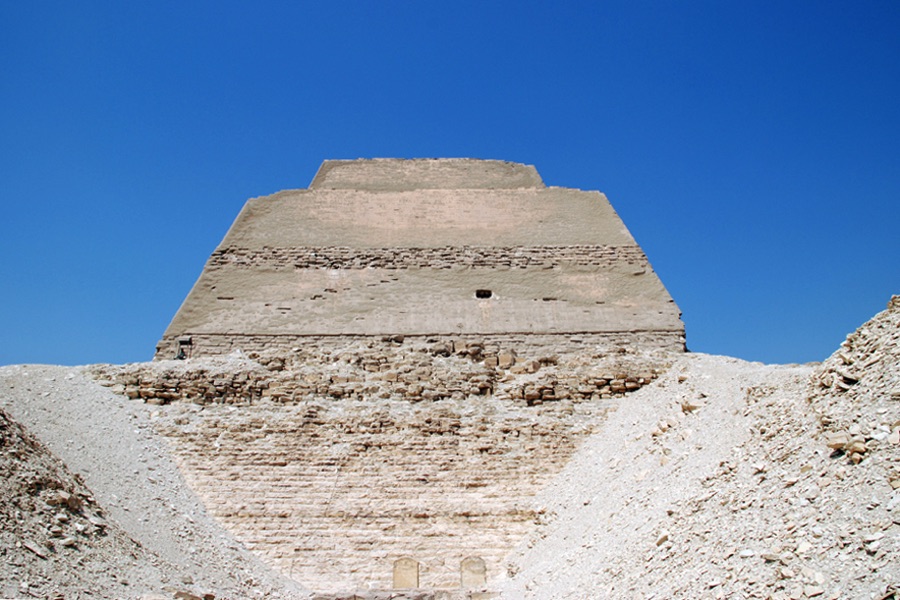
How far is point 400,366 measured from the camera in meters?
11.3

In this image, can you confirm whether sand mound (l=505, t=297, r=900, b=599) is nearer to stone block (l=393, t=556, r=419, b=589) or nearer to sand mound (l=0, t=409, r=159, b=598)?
A: stone block (l=393, t=556, r=419, b=589)

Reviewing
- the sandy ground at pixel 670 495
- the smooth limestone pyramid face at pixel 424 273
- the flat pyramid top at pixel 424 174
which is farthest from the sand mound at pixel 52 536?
the flat pyramid top at pixel 424 174

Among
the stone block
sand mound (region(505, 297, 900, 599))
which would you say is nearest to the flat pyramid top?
sand mound (region(505, 297, 900, 599))

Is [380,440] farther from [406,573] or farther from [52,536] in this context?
[52,536]

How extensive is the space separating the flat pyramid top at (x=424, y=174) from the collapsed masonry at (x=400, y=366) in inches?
6.6

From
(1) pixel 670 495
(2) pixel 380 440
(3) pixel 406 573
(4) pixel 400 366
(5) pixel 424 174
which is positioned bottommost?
(3) pixel 406 573

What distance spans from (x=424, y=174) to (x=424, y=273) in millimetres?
4353

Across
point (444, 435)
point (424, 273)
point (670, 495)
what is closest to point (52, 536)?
point (444, 435)

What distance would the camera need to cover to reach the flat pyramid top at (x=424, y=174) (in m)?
16.6

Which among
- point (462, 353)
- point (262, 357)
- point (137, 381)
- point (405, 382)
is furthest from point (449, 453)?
point (137, 381)

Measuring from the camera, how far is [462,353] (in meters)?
11.8

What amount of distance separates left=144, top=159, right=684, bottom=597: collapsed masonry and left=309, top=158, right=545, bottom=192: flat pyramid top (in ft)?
0.55

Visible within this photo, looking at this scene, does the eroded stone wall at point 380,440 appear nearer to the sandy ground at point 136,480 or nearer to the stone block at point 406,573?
the stone block at point 406,573

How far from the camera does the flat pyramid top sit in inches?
652
